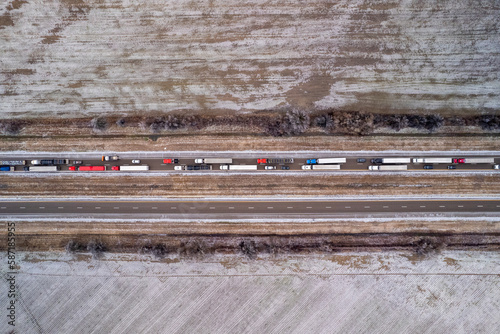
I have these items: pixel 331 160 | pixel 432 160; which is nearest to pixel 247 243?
pixel 331 160

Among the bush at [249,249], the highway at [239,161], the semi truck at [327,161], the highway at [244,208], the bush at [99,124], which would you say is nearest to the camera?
the bush at [249,249]

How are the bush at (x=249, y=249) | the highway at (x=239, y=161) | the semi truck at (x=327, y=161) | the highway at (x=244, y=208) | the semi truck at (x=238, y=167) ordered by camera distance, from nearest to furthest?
the bush at (x=249, y=249) < the semi truck at (x=327, y=161) < the semi truck at (x=238, y=167) < the highway at (x=239, y=161) < the highway at (x=244, y=208)

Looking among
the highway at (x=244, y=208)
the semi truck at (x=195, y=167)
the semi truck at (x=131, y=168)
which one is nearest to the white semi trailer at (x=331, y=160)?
the highway at (x=244, y=208)

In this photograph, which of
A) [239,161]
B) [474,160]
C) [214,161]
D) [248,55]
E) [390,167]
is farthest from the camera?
[239,161]

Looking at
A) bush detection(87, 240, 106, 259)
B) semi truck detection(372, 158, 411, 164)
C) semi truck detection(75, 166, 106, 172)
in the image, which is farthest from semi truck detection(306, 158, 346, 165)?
bush detection(87, 240, 106, 259)

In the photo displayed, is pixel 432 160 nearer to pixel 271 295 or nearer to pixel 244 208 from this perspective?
pixel 244 208

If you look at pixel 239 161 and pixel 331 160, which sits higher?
pixel 239 161

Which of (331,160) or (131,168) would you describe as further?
(131,168)

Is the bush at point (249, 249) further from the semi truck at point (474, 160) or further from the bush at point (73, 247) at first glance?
the semi truck at point (474, 160)
